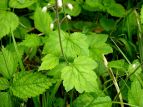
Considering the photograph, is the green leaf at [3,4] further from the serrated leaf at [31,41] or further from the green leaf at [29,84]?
the green leaf at [29,84]

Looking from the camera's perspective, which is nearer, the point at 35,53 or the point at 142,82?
the point at 142,82

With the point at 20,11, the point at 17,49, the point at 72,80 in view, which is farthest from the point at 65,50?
the point at 20,11

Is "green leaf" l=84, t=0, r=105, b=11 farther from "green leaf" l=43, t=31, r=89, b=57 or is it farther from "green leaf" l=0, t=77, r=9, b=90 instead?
"green leaf" l=0, t=77, r=9, b=90

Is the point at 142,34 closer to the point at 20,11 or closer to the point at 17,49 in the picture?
the point at 17,49

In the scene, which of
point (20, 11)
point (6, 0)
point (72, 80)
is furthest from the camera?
point (20, 11)

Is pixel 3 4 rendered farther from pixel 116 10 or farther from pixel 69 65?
pixel 116 10

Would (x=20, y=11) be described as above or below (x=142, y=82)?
above

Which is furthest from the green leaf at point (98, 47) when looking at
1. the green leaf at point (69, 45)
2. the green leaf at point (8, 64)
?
the green leaf at point (8, 64)

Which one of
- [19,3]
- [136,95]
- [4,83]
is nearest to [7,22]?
[19,3]
